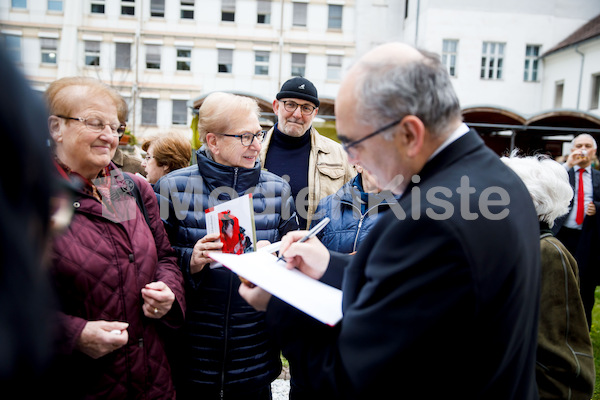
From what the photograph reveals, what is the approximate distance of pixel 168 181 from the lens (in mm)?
2328

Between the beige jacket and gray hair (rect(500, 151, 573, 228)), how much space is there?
5.26ft

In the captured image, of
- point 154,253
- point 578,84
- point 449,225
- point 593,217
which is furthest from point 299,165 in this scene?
point 578,84

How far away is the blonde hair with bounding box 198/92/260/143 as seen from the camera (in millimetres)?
2375

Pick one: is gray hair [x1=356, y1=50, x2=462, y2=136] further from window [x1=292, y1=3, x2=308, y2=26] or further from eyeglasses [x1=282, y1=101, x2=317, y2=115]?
window [x1=292, y1=3, x2=308, y2=26]

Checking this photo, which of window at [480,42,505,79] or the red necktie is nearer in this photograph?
the red necktie

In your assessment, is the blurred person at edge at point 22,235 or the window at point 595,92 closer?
the blurred person at edge at point 22,235

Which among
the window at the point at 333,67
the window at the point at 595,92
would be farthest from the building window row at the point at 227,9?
the window at the point at 595,92

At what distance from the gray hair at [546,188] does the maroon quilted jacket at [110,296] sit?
1.74m

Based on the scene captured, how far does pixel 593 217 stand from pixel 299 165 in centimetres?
399

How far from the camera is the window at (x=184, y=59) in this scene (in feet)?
91.1

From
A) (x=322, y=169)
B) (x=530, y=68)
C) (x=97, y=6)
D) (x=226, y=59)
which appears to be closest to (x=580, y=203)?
(x=322, y=169)

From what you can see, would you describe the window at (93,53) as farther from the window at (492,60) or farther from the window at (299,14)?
the window at (492,60)

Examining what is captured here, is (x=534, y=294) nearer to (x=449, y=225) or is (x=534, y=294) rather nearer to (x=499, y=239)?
(x=499, y=239)

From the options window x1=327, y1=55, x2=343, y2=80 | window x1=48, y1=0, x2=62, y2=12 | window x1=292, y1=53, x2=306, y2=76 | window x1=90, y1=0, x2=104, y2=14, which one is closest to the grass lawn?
window x1=327, y1=55, x2=343, y2=80
